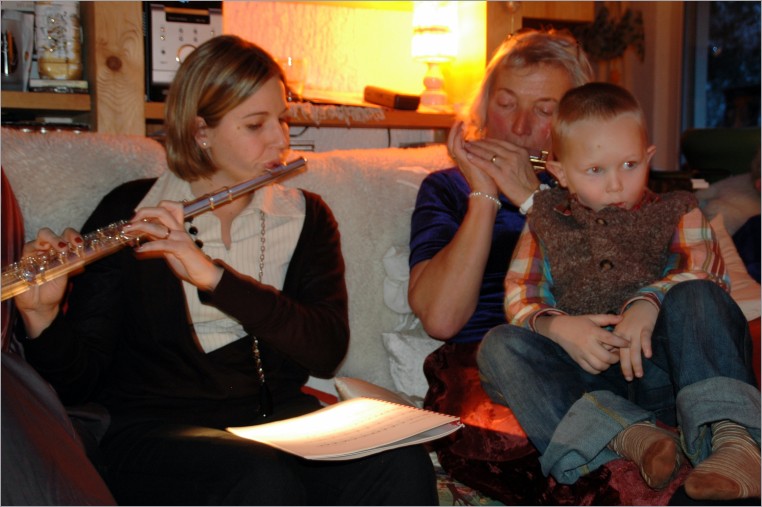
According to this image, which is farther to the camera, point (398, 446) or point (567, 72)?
point (567, 72)

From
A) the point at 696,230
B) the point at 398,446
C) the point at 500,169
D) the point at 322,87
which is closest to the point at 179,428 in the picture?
the point at 398,446

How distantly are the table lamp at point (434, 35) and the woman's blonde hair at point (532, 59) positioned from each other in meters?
0.47

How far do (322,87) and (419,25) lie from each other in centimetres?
33

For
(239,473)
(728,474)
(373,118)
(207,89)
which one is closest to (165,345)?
(239,473)

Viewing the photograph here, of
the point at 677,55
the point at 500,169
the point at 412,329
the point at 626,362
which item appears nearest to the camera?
the point at 626,362

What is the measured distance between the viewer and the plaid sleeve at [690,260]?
1.30m

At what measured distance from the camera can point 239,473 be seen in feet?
3.71

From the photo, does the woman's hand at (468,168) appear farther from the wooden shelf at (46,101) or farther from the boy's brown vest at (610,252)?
the wooden shelf at (46,101)

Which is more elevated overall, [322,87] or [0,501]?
[322,87]

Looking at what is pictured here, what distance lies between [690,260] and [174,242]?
0.82 meters

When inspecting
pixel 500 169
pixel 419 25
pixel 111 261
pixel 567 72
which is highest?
pixel 419 25

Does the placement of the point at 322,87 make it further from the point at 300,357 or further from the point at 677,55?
the point at 677,55

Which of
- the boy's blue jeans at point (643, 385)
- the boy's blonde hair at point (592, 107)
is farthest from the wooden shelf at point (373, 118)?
the boy's blue jeans at point (643, 385)

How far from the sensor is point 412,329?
1.73 m
